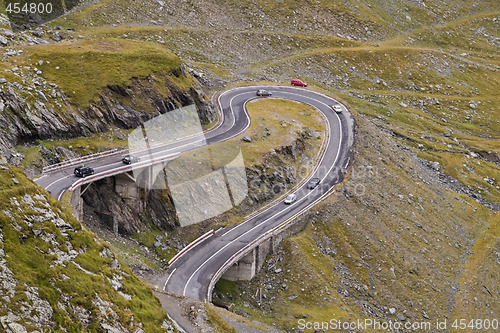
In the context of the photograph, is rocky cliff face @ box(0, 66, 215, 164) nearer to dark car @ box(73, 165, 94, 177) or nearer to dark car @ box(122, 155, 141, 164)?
dark car @ box(73, 165, 94, 177)

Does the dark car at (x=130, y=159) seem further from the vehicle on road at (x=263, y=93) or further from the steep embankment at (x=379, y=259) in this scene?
the vehicle on road at (x=263, y=93)

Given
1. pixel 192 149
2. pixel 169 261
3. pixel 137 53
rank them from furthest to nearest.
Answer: pixel 137 53, pixel 192 149, pixel 169 261

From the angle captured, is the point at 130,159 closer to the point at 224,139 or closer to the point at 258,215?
the point at 258,215

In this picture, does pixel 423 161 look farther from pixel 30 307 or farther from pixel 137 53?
pixel 30 307

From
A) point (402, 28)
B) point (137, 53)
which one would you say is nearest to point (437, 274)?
point (137, 53)

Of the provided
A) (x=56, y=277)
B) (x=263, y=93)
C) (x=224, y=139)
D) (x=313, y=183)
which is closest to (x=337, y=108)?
(x=263, y=93)

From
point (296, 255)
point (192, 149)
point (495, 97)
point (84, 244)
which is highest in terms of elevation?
point (84, 244)

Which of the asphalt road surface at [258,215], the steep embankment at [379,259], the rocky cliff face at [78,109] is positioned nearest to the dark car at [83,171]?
the rocky cliff face at [78,109]

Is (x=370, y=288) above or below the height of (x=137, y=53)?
below
